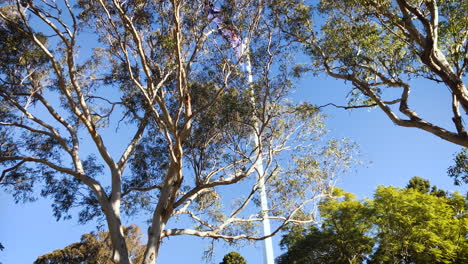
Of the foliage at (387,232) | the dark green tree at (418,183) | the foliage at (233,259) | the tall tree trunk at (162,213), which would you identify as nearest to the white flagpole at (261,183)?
the tall tree trunk at (162,213)

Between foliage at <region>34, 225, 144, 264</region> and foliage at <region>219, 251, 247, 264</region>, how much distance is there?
14.2 feet

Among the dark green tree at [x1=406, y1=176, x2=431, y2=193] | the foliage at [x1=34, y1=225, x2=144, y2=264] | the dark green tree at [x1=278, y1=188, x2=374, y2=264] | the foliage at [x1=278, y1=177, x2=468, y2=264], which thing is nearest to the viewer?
the foliage at [x1=278, y1=177, x2=468, y2=264]

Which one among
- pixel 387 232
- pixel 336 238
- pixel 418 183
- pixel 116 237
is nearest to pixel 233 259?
pixel 336 238

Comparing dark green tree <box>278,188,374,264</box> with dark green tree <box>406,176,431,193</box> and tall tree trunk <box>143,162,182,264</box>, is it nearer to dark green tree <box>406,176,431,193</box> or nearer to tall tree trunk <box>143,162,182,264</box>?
dark green tree <box>406,176,431,193</box>

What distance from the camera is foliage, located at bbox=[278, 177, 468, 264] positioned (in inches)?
575

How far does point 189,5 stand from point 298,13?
8.21 ft

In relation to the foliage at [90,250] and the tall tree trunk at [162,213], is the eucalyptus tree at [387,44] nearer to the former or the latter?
the tall tree trunk at [162,213]

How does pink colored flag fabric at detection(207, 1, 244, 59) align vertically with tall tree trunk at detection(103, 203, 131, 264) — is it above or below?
above

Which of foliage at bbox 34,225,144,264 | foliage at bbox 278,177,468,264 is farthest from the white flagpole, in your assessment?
foliage at bbox 34,225,144,264

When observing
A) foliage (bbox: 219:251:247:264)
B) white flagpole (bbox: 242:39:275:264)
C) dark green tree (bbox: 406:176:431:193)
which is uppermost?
dark green tree (bbox: 406:176:431:193)

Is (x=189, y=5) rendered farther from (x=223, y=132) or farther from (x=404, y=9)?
(x=404, y=9)

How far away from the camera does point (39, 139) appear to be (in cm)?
1106

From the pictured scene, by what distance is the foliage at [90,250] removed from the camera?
20.5m

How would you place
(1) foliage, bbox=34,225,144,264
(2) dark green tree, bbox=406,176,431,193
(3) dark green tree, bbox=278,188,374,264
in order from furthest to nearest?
(2) dark green tree, bbox=406,176,431,193
(1) foliage, bbox=34,225,144,264
(3) dark green tree, bbox=278,188,374,264
